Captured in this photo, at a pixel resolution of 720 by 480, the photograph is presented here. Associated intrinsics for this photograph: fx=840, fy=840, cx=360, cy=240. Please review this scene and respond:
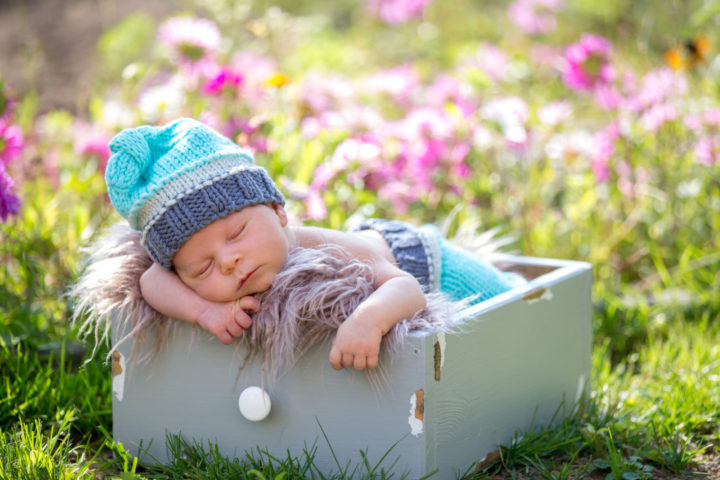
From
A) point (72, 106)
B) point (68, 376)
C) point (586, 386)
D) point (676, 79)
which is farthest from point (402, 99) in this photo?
point (72, 106)

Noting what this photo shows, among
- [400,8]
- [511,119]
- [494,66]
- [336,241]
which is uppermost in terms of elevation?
[400,8]

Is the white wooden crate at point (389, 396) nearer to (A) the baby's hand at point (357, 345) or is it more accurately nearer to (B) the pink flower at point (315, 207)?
(A) the baby's hand at point (357, 345)

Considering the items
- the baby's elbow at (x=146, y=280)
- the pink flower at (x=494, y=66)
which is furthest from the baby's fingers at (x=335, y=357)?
the pink flower at (x=494, y=66)

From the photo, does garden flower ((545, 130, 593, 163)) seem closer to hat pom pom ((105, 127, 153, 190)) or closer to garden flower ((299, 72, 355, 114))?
garden flower ((299, 72, 355, 114))

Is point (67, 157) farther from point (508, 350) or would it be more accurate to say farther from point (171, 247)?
point (508, 350)

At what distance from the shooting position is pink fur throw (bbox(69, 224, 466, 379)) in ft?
5.43

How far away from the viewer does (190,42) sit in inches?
118

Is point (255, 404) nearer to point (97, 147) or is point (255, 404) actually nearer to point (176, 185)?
point (176, 185)

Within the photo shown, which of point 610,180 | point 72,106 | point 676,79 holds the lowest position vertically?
point 72,106

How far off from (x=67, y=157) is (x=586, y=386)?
2522mm

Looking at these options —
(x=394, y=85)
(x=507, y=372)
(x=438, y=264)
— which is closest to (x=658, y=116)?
(x=394, y=85)

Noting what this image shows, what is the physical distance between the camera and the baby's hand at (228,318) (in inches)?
66.1

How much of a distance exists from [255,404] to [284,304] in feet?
0.68

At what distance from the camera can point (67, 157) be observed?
3.73 m
